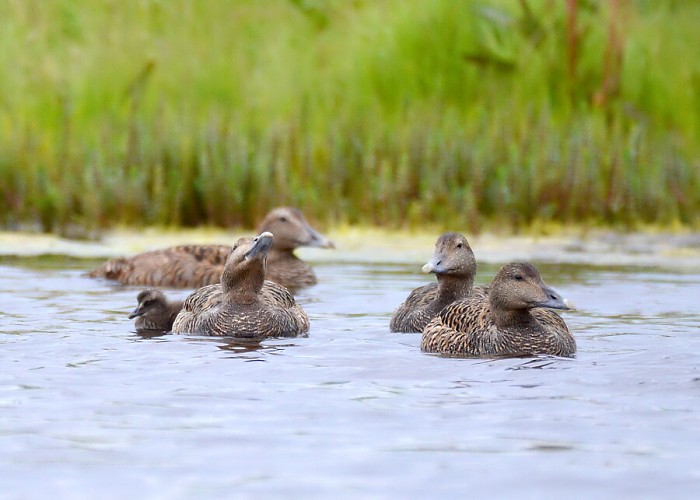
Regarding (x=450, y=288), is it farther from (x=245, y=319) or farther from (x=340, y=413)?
(x=340, y=413)

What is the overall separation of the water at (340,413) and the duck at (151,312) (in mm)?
123

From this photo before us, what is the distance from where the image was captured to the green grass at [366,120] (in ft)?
47.4

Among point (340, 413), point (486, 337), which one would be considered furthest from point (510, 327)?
point (340, 413)

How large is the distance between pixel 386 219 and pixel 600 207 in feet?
7.15

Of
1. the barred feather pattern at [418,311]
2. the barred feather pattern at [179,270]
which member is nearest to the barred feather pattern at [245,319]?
the barred feather pattern at [418,311]

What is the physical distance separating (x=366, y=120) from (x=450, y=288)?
573 centimetres

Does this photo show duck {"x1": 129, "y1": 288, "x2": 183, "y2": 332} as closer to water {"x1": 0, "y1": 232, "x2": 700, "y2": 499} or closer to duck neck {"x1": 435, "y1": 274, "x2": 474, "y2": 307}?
water {"x1": 0, "y1": 232, "x2": 700, "y2": 499}

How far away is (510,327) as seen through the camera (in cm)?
835

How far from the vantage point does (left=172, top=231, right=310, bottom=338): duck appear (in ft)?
29.6

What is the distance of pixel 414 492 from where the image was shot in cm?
501

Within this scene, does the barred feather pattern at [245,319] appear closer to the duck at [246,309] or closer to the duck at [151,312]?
the duck at [246,309]

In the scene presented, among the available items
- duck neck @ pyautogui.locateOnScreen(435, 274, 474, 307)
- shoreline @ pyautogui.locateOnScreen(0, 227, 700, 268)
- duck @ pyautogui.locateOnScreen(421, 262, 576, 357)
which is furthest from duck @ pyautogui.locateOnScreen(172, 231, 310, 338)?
shoreline @ pyautogui.locateOnScreen(0, 227, 700, 268)

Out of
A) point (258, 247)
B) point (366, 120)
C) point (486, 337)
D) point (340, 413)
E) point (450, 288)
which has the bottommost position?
point (340, 413)

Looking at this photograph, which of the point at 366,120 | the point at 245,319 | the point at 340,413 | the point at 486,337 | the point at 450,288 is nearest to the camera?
the point at 340,413
